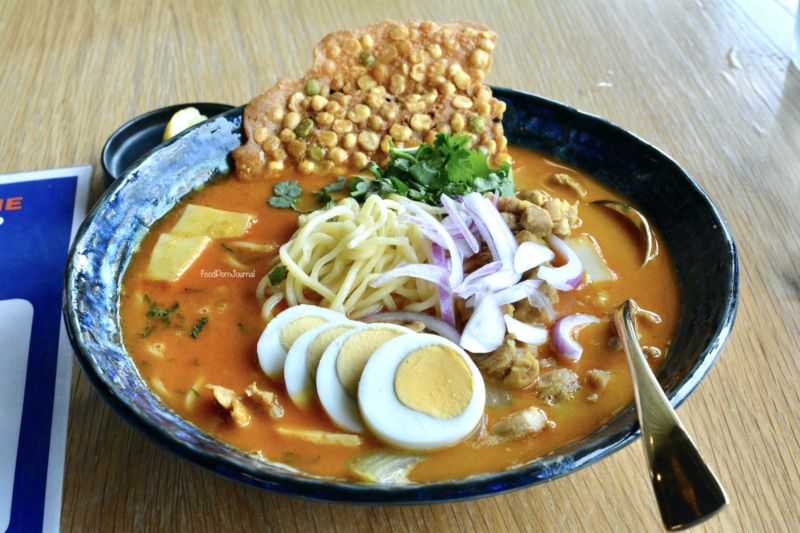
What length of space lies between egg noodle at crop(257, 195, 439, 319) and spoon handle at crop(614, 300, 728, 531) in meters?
0.87

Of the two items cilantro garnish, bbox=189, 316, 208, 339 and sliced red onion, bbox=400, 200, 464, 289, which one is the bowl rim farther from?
sliced red onion, bbox=400, 200, 464, 289

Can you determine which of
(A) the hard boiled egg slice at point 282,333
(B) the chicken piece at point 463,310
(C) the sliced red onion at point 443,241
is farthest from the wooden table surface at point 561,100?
(C) the sliced red onion at point 443,241

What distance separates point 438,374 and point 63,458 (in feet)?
4.04

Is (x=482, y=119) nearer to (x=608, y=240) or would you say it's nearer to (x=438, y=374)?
(x=608, y=240)

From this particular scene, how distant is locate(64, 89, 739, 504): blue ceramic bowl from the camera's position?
146 cm

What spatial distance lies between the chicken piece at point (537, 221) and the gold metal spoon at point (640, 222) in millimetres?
412

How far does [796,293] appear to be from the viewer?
2475 millimetres

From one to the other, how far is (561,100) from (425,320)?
6.47 ft

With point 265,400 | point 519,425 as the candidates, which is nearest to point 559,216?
point 519,425

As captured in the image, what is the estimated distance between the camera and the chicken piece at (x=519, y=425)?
5.81 ft

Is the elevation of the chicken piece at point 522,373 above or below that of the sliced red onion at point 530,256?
below

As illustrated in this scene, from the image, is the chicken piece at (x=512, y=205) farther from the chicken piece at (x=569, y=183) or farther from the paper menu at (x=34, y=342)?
the paper menu at (x=34, y=342)

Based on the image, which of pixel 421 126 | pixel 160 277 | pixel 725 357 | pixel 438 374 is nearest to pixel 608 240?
pixel 725 357

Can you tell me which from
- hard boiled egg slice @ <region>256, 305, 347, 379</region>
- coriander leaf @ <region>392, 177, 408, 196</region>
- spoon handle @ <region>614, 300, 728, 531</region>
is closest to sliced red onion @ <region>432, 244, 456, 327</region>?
hard boiled egg slice @ <region>256, 305, 347, 379</region>
